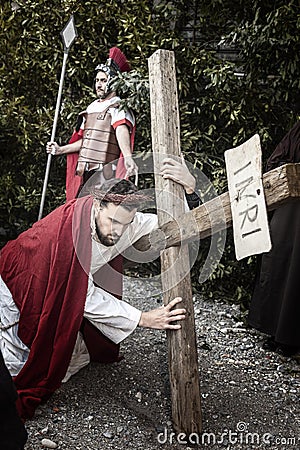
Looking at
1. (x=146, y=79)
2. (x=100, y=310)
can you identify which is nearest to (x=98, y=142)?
(x=146, y=79)

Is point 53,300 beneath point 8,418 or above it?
above

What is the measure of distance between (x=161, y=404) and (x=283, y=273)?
1.16 m

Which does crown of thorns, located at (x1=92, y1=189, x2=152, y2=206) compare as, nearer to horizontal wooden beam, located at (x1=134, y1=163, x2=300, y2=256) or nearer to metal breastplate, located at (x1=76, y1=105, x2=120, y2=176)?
horizontal wooden beam, located at (x1=134, y1=163, x2=300, y2=256)

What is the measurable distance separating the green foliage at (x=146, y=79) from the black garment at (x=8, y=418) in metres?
2.58

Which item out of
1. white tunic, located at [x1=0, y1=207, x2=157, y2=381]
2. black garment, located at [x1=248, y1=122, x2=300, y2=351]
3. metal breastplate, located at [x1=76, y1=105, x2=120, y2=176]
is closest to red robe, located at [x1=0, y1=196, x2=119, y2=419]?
white tunic, located at [x1=0, y1=207, x2=157, y2=381]

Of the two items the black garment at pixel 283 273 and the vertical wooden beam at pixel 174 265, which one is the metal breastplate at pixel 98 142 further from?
A: the vertical wooden beam at pixel 174 265

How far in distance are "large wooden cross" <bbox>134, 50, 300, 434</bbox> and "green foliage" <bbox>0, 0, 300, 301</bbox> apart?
129cm

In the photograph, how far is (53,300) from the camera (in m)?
2.51

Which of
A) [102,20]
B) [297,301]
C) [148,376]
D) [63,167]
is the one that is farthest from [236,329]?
[102,20]

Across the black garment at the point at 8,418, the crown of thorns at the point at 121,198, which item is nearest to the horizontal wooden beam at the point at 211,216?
the crown of thorns at the point at 121,198

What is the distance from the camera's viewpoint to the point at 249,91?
13.9 ft

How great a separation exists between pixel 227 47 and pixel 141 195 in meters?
2.62

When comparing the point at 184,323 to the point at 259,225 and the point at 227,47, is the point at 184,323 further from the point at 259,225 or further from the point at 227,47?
the point at 227,47

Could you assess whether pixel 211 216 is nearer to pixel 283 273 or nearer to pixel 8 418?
pixel 8 418
